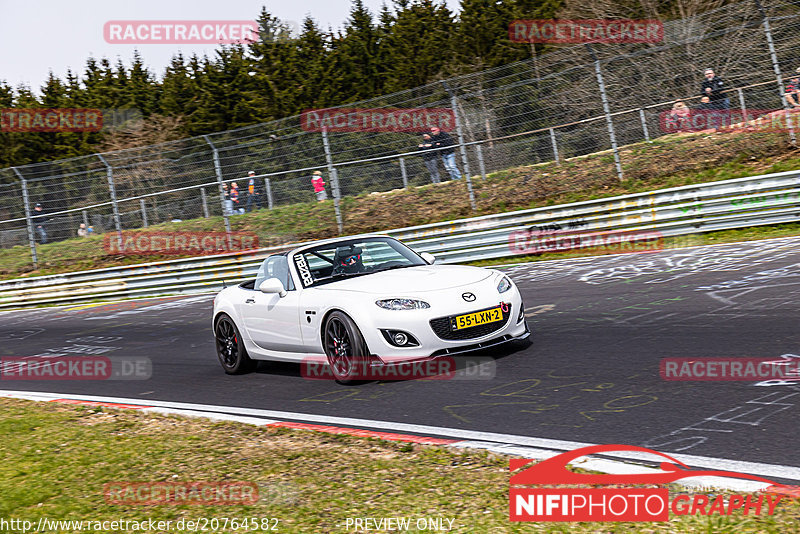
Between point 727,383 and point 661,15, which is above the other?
point 661,15

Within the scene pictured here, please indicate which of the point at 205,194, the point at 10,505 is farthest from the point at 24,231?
the point at 10,505

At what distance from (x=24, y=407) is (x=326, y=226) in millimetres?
10998

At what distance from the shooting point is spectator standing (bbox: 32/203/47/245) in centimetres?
2223

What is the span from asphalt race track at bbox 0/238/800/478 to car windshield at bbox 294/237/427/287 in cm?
107

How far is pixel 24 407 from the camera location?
796 cm

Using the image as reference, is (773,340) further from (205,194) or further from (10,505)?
(205,194)

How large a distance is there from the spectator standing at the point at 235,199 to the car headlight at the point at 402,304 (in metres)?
12.7

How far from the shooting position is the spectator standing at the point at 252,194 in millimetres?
19125
